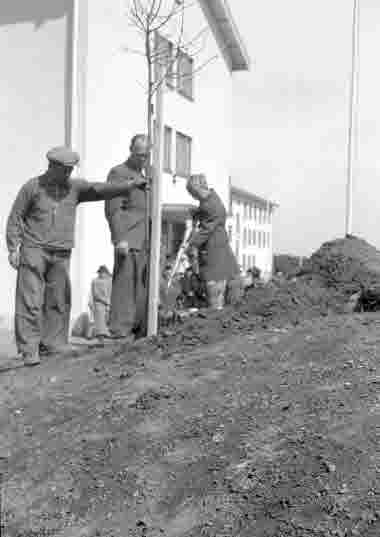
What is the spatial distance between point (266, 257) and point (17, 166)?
3162 cm

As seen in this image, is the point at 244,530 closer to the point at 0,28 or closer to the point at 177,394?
the point at 177,394

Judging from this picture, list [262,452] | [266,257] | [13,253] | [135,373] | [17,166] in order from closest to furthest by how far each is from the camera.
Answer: [262,452] → [135,373] → [13,253] → [17,166] → [266,257]

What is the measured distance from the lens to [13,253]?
6.53m

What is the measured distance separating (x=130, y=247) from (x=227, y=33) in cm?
1943

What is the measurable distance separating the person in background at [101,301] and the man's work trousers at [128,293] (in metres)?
5.67

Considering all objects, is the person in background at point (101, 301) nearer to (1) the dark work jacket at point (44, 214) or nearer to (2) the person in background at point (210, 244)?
(2) the person in background at point (210, 244)

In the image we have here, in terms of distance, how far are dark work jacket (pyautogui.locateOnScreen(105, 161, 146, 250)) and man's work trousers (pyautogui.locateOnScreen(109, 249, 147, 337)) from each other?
0.13m

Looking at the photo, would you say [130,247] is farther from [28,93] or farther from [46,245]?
[28,93]

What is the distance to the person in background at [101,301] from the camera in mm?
13258

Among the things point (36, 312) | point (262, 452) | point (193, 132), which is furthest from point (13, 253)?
point (193, 132)

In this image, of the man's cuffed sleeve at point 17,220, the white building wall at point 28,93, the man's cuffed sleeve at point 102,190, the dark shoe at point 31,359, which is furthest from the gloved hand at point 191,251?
the white building wall at point 28,93

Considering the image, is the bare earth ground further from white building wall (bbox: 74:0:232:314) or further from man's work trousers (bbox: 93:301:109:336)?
white building wall (bbox: 74:0:232:314)

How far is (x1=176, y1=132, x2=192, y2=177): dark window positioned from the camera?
2244 centimetres

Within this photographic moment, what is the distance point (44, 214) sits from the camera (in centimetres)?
670
